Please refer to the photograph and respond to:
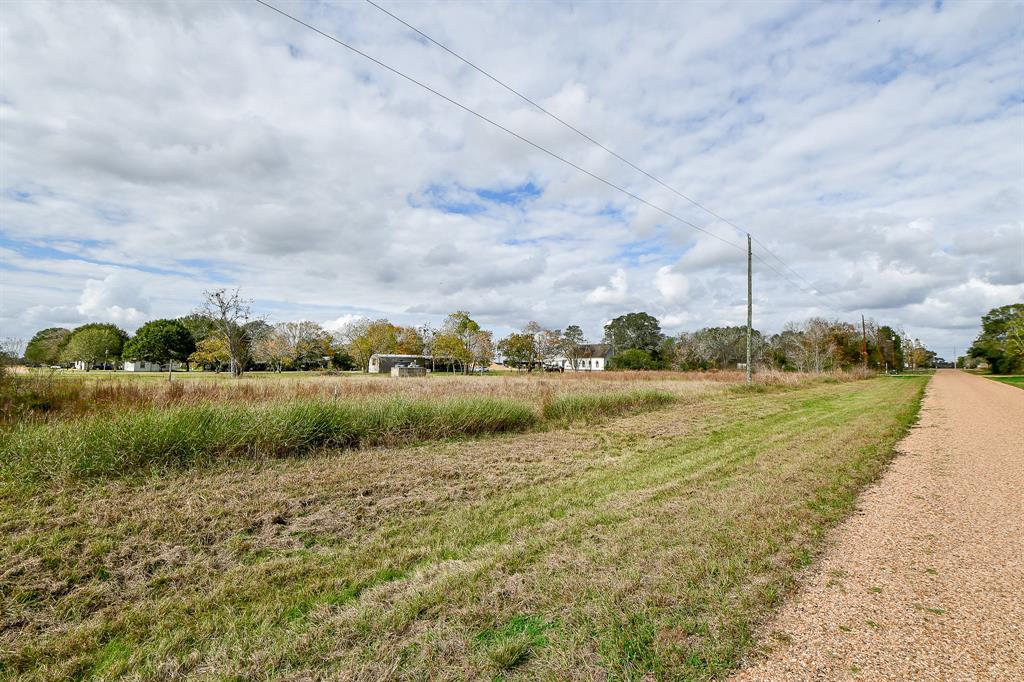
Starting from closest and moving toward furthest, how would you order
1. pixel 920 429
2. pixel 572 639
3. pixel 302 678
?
pixel 302 678, pixel 572 639, pixel 920 429

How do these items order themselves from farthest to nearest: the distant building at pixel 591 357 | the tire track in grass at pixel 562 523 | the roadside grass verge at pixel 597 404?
the distant building at pixel 591 357 → the roadside grass verge at pixel 597 404 → the tire track in grass at pixel 562 523

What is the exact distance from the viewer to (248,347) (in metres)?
53.1

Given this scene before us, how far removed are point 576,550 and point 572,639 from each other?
1385mm

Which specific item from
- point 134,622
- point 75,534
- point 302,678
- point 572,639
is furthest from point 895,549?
point 75,534

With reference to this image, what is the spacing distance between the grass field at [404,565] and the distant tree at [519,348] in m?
64.3

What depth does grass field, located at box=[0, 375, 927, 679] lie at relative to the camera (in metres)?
2.77

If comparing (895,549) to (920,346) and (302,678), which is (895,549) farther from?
(920,346)

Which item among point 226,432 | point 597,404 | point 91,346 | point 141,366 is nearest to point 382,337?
point 141,366

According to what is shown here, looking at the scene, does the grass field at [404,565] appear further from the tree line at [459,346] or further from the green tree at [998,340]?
the green tree at [998,340]

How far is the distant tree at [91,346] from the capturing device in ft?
198

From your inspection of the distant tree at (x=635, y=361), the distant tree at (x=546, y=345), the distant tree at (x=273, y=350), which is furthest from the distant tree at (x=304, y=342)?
the distant tree at (x=635, y=361)

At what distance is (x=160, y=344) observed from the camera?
6438 centimetres

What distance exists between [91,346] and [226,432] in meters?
77.6

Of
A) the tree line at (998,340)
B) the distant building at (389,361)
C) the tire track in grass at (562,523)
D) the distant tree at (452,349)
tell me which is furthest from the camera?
Answer: the distant building at (389,361)
